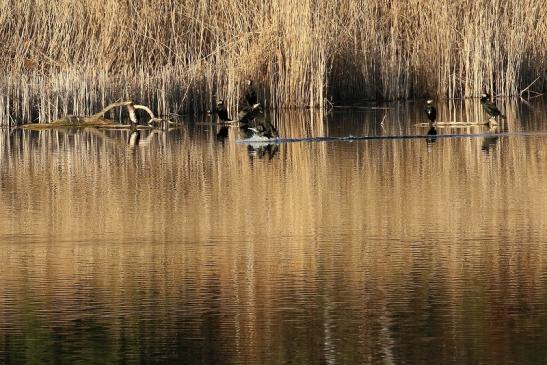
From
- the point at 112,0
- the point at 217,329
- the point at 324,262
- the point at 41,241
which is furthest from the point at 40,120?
the point at 217,329

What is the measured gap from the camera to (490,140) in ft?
49.9

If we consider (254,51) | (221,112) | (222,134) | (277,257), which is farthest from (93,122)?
(277,257)

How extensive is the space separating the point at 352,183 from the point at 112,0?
979 centimetres

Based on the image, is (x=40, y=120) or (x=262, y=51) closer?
(x=40, y=120)

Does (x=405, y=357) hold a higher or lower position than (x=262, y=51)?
lower

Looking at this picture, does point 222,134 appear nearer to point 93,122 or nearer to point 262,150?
point 93,122

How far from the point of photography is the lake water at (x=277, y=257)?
5.91 metres

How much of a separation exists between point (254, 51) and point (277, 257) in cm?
1247

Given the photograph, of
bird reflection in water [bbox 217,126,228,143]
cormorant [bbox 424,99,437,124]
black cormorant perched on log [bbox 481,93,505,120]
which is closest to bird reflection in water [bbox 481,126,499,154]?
black cormorant perched on log [bbox 481,93,505,120]

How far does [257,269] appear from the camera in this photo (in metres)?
7.45

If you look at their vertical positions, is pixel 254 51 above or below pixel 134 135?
above

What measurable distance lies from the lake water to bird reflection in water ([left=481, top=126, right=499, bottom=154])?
1.49 ft

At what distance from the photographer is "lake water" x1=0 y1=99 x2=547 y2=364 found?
591cm

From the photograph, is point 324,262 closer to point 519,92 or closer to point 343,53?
point 343,53
